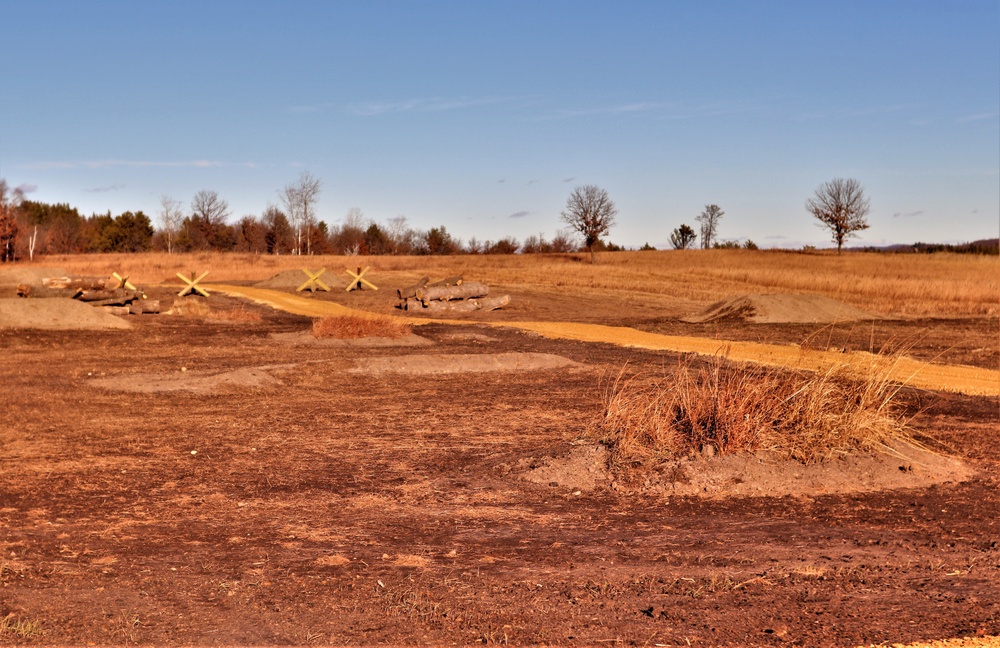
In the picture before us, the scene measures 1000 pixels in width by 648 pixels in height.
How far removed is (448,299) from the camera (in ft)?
119

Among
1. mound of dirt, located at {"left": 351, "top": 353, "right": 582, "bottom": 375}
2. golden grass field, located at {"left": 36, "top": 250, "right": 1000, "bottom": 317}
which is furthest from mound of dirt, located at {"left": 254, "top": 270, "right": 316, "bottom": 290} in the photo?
mound of dirt, located at {"left": 351, "top": 353, "right": 582, "bottom": 375}

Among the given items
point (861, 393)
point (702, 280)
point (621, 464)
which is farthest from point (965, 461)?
point (702, 280)

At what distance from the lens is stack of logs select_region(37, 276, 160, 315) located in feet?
109

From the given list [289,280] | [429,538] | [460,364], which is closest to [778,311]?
[460,364]

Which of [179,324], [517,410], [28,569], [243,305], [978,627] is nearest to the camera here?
[978,627]

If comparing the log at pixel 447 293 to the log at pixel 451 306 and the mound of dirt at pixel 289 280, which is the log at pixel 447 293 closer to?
the log at pixel 451 306

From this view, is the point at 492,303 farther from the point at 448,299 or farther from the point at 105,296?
the point at 105,296

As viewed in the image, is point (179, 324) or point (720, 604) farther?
point (179, 324)

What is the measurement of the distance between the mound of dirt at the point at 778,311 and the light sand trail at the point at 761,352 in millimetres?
3864

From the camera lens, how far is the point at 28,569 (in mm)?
6645

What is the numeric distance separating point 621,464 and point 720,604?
345cm

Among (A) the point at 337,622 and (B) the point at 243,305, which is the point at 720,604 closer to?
(A) the point at 337,622

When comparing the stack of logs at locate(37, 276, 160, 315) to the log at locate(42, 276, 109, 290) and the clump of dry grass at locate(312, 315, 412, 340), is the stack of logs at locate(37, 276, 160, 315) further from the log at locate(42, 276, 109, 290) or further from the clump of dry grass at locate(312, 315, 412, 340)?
the clump of dry grass at locate(312, 315, 412, 340)

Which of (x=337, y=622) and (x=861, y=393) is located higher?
(x=861, y=393)
